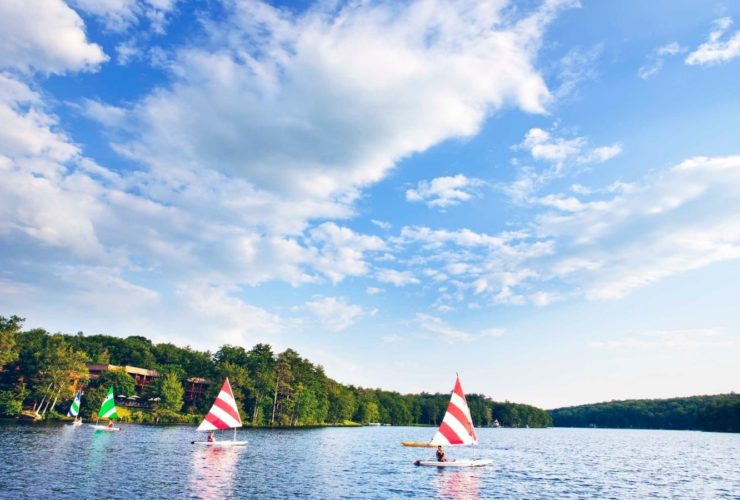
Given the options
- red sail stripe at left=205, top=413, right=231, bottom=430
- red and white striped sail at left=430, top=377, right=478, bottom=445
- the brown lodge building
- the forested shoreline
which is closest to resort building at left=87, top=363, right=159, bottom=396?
the brown lodge building

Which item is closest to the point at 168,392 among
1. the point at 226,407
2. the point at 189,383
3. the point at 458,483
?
the point at 189,383

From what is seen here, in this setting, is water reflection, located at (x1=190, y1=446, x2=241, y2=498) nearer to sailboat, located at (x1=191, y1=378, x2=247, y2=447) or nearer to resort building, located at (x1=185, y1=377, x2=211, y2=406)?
sailboat, located at (x1=191, y1=378, x2=247, y2=447)

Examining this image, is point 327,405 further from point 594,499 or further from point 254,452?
point 594,499

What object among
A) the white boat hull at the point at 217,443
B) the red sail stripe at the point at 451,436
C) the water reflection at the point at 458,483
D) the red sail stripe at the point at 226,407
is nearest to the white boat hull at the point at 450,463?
the water reflection at the point at 458,483

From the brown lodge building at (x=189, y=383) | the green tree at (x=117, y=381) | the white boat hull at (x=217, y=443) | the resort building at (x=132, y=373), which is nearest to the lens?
the white boat hull at (x=217, y=443)

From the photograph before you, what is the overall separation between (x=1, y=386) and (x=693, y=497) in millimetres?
127151

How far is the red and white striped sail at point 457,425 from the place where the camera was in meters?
55.9

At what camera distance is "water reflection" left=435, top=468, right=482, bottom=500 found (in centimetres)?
4106

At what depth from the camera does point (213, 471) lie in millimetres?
46188

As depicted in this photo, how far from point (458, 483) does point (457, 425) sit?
9.59 metres

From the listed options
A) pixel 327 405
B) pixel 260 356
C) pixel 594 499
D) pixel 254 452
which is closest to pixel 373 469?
pixel 254 452

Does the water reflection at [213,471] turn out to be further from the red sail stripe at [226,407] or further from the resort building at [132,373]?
the resort building at [132,373]

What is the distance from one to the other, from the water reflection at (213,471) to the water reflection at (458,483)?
57.4ft

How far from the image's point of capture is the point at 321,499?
119ft
